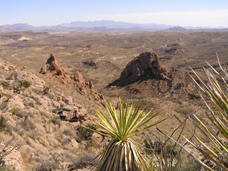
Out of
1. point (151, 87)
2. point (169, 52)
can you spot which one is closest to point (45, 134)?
point (151, 87)

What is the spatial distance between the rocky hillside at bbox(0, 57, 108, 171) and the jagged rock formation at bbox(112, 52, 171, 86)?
20.2 m

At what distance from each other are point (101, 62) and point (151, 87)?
26.9 metres

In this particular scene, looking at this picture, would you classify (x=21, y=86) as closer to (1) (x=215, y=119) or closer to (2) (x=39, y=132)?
(2) (x=39, y=132)

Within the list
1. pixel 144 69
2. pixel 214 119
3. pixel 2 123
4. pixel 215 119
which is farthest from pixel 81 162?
pixel 144 69

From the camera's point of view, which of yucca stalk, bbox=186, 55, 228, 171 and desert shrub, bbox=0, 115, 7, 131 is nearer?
yucca stalk, bbox=186, 55, 228, 171

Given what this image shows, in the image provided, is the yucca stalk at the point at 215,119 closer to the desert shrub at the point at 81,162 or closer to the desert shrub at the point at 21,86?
the desert shrub at the point at 81,162

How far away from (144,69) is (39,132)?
2467 centimetres

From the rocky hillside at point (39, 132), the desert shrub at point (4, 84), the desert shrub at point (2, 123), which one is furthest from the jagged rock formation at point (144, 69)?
the desert shrub at point (2, 123)

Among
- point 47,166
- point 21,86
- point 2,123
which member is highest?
point 21,86

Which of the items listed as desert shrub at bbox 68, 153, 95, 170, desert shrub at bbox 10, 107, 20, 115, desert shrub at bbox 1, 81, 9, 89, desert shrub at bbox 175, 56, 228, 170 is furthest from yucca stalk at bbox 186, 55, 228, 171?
desert shrub at bbox 1, 81, 9, 89

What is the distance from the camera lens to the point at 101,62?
50.2 metres

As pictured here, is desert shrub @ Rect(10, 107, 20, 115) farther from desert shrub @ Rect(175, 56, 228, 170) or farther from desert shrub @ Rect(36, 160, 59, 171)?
desert shrub @ Rect(175, 56, 228, 170)

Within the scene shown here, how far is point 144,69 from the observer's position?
29.0m

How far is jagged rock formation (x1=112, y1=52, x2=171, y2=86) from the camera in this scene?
27.5m
